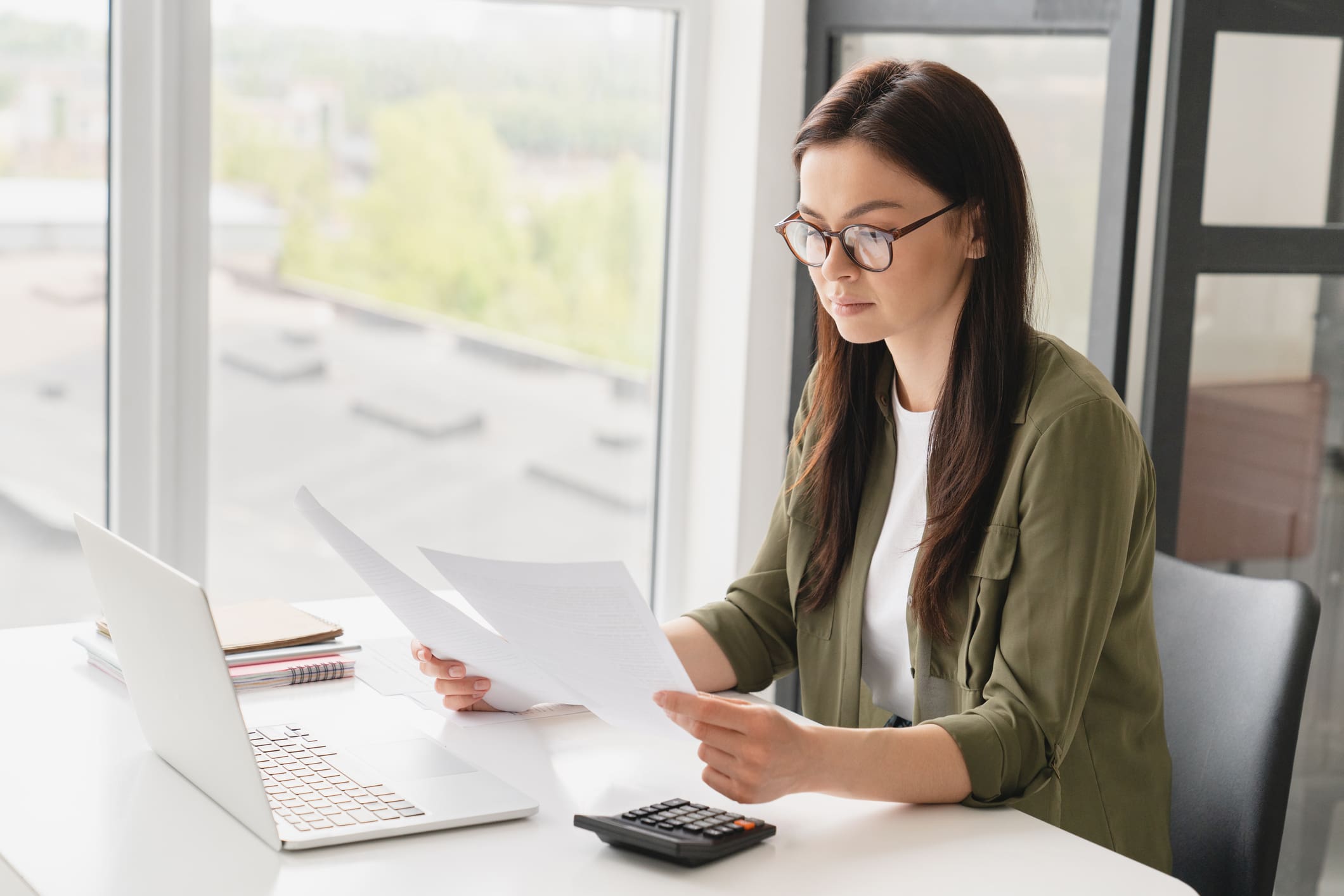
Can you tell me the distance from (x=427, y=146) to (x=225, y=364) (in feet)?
1.82

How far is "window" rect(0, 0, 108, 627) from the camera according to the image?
219 cm

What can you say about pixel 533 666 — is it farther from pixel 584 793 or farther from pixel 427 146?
pixel 427 146

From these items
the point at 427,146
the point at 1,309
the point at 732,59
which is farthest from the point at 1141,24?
the point at 1,309

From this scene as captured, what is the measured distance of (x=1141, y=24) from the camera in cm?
194

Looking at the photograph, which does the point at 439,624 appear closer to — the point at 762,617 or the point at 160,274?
the point at 762,617

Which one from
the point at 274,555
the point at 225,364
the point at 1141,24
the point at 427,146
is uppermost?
the point at 1141,24

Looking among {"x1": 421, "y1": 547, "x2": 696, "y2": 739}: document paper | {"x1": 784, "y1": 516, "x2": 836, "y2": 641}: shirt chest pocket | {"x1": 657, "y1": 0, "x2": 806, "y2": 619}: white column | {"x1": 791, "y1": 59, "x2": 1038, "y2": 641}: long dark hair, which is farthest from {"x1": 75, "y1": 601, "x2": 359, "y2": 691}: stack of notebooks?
{"x1": 657, "y1": 0, "x2": 806, "y2": 619}: white column

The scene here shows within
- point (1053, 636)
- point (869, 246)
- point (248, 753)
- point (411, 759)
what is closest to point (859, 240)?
point (869, 246)

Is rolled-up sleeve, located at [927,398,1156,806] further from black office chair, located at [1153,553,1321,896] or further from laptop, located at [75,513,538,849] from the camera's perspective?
laptop, located at [75,513,538,849]

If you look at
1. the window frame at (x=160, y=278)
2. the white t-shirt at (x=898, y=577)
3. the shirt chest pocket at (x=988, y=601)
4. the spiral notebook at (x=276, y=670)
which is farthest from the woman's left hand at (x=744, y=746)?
the window frame at (x=160, y=278)

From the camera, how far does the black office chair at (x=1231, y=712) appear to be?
134cm

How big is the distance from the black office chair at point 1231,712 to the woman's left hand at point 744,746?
0.52 m

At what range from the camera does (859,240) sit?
1.40 metres

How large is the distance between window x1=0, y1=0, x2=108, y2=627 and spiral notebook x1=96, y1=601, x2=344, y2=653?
34.2 inches
